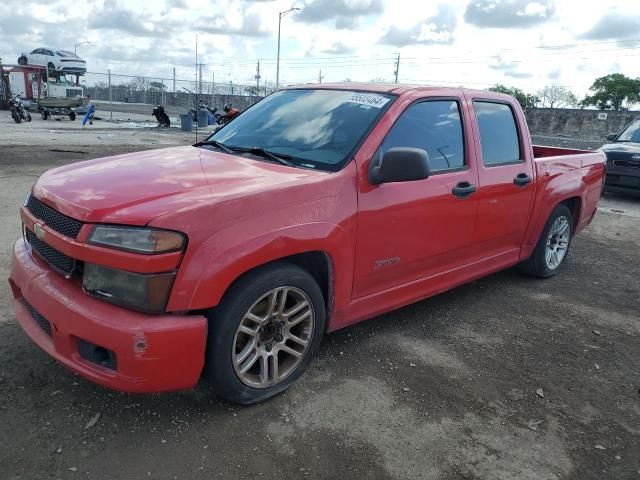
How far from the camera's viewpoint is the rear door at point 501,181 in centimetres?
413

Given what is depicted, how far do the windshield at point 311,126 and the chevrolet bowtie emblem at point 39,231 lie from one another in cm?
144

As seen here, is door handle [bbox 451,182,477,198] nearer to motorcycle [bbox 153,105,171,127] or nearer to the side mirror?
the side mirror

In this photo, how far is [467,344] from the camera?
3869 mm

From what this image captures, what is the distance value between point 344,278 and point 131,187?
4.30 ft

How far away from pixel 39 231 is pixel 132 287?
78 cm

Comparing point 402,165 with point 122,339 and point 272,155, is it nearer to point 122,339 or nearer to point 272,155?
point 272,155

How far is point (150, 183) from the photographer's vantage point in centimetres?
279

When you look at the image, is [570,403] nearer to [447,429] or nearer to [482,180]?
[447,429]

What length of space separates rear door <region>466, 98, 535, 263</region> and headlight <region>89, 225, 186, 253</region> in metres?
2.48

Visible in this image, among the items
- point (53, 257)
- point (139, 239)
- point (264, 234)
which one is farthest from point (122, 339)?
point (264, 234)

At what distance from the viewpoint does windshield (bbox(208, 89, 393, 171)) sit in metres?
Answer: 3.33

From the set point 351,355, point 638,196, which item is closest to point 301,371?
point 351,355

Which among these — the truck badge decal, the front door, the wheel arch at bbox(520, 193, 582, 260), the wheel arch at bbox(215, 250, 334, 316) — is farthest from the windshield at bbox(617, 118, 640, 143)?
the wheel arch at bbox(215, 250, 334, 316)

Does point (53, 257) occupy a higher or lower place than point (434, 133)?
lower
